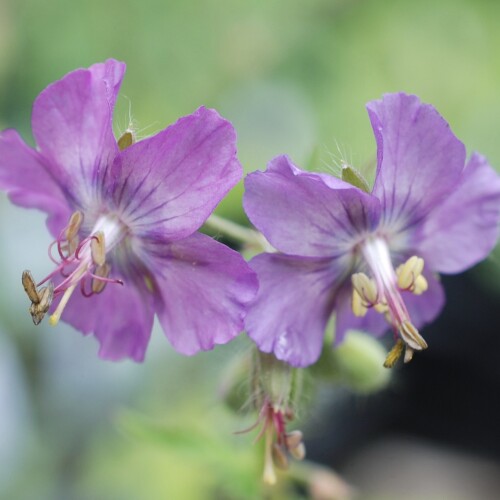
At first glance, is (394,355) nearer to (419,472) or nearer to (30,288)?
(30,288)

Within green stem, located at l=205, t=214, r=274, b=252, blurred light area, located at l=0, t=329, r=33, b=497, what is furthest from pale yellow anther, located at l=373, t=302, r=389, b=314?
blurred light area, located at l=0, t=329, r=33, b=497

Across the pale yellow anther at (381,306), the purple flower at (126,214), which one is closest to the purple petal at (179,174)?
the purple flower at (126,214)

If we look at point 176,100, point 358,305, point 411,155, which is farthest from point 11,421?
point 411,155

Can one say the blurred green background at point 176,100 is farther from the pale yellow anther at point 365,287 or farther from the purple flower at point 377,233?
the pale yellow anther at point 365,287

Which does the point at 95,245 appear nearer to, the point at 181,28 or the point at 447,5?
the point at 181,28

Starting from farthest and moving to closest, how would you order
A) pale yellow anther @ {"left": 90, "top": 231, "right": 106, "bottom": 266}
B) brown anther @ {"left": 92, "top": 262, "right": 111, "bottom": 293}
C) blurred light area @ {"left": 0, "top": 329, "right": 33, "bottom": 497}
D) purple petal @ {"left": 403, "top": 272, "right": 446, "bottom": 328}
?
blurred light area @ {"left": 0, "top": 329, "right": 33, "bottom": 497} < purple petal @ {"left": 403, "top": 272, "right": 446, "bottom": 328} < brown anther @ {"left": 92, "top": 262, "right": 111, "bottom": 293} < pale yellow anther @ {"left": 90, "top": 231, "right": 106, "bottom": 266}

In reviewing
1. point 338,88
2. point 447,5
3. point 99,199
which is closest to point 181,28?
point 338,88

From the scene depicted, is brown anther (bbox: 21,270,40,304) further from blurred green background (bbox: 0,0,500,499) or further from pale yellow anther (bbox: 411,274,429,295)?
blurred green background (bbox: 0,0,500,499)
